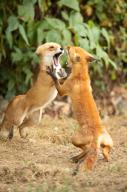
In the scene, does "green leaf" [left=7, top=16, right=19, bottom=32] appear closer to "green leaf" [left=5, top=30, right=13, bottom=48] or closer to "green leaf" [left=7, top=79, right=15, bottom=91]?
"green leaf" [left=5, top=30, right=13, bottom=48]

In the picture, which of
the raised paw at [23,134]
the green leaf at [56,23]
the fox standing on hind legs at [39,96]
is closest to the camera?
the fox standing on hind legs at [39,96]

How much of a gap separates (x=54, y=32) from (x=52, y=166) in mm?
3323

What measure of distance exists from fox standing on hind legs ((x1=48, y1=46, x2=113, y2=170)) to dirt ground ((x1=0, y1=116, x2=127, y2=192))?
179mm

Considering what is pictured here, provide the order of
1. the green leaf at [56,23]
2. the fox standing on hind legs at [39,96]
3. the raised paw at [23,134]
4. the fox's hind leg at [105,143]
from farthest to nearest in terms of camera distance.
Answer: the green leaf at [56,23], the raised paw at [23,134], the fox standing on hind legs at [39,96], the fox's hind leg at [105,143]

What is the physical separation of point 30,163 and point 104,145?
848 mm

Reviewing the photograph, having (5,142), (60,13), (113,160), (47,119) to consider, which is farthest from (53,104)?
(113,160)

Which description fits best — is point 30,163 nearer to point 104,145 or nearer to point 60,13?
point 104,145

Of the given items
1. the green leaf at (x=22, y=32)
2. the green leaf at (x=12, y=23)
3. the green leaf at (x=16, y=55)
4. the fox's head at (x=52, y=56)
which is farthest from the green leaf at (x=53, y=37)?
the fox's head at (x=52, y=56)

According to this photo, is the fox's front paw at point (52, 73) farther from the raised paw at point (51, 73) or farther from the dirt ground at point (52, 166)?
the dirt ground at point (52, 166)

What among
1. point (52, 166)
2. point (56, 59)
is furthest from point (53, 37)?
point (52, 166)

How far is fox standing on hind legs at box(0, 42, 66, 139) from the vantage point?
9.29 m

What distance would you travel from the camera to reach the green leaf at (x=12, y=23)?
1041cm

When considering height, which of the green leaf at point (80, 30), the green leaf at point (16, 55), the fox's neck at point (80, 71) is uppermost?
the green leaf at point (80, 30)

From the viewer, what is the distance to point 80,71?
857 cm
